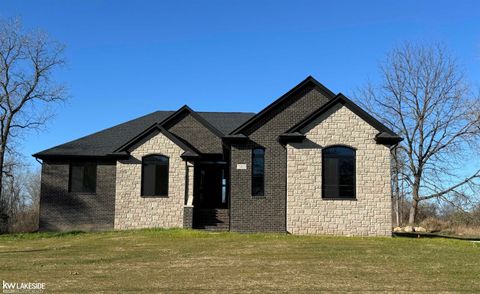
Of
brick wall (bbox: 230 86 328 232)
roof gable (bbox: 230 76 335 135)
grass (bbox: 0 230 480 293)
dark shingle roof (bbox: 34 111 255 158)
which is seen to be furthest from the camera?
dark shingle roof (bbox: 34 111 255 158)

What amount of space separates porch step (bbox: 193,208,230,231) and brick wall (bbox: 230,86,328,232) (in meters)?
1.55

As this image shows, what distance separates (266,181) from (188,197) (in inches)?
156

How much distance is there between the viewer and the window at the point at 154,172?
2192 cm

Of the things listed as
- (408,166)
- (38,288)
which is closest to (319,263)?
(38,288)

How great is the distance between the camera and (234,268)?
11289 mm

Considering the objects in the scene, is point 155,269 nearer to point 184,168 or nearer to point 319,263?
point 319,263

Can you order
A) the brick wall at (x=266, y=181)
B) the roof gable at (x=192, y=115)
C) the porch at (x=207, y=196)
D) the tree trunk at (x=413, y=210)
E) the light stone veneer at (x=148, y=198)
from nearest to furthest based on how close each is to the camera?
the brick wall at (x=266, y=181) < the porch at (x=207, y=196) < the light stone veneer at (x=148, y=198) < the roof gable at (x=192, y=115) < the tree trunk at (x=413, y=210)

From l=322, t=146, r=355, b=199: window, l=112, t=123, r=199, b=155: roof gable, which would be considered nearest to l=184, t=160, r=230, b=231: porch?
l=112, t=123, r=199, b=155: roof gable

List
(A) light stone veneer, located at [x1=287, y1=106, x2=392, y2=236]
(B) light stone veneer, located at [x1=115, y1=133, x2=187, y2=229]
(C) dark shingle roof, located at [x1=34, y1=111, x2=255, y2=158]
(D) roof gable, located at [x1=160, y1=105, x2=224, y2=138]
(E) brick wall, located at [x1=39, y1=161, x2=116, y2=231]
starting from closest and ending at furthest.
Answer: (A) light stone veneer, located at [x1=287, y1=106, x2=392, y2=236] → (B) light stone veneer, located at [x1=115, y1=133, x2=187, y2=229] → (E) brick wall, located at [x1=39, y1=161, x2=116, y2=231] → (C) dark shingle roof, located at [x1=34, y1=111, x2=255, y2=158] → (D) roof gable, located at [x1=160, y1=105, x2=224, y2=138]

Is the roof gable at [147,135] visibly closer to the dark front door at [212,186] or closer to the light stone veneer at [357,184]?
the dark front door at [212,186]
